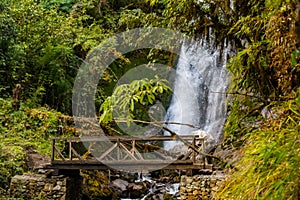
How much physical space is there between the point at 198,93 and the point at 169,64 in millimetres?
7131

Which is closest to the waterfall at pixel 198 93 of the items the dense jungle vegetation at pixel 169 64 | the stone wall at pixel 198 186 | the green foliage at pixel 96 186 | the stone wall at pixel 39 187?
the dense jungle vegetation at pixel 169 64

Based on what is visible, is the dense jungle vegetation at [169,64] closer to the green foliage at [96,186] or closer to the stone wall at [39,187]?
the green foliage at [96,186]

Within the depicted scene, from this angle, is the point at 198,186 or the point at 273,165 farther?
the point at 198,186

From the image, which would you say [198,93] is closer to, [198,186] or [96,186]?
[96,186]

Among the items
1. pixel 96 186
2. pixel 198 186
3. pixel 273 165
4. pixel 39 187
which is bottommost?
pixel 96 186

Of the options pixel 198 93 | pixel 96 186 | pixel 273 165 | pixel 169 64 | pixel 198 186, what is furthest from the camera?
pixel 198 93

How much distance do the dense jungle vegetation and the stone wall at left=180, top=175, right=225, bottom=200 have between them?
4.39 feet

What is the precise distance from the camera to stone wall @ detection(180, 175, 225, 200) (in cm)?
753

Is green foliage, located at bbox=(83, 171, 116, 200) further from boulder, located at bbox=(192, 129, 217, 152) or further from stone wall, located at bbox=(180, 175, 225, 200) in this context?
boulder, located at bbox=(192, 129, 217, 152)

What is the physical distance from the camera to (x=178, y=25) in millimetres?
4387

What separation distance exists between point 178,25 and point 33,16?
9.31 metres

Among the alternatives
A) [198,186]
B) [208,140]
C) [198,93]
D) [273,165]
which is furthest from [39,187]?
[273,165]

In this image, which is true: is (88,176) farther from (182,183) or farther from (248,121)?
(248,121)

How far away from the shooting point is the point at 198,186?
7629 mm
